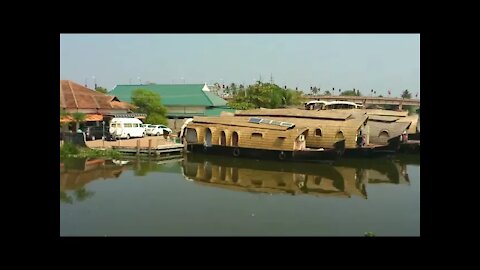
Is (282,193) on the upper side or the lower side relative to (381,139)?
lower

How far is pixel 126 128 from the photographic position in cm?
645

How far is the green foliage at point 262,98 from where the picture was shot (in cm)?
800

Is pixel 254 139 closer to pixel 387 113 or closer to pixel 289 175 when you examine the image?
pixel 289 175

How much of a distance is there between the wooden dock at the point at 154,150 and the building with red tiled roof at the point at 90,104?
58 centimetres

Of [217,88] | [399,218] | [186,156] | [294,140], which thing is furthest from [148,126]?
[399,218]

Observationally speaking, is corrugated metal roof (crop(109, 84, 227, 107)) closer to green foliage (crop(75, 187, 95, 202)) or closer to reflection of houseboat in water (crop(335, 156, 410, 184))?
green foliage (crop(75, 187, 95, 202))

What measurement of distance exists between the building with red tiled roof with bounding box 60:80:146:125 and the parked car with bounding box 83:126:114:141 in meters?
0.12

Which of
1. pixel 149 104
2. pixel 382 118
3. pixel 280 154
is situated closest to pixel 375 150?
pixel 382 118

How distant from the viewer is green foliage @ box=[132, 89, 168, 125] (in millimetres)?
6324

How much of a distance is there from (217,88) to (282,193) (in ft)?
9.83

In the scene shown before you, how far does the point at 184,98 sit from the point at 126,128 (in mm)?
1133
